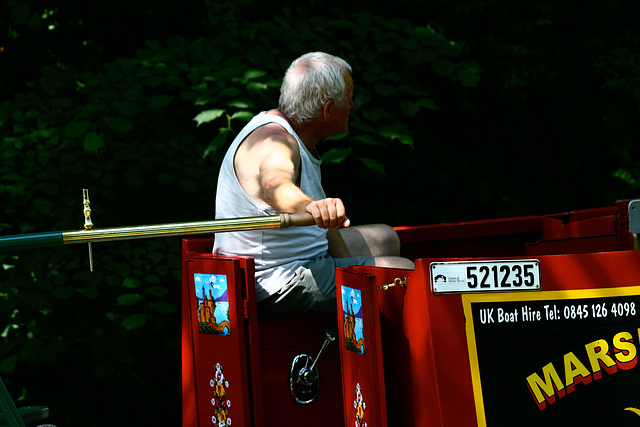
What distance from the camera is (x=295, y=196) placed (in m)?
2.82

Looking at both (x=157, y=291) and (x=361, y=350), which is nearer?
(x=361, y=350)

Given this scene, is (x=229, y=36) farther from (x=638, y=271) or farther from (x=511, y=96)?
(x=638, y=271)

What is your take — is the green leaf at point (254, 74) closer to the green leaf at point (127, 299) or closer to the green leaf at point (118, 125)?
the green leaf at point (118, 125)

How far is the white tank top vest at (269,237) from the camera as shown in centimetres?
321

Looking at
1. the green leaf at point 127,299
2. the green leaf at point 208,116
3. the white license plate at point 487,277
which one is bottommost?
the white license plate at point 487,277

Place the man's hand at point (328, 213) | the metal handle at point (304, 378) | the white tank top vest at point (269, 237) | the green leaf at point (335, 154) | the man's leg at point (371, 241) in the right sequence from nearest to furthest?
the man's hand at point (328, 213), the metal handle at point (304, 378), the white tank top vest at point (269, 237), the man's leg at point (371, 241), the green leaf at point (335, 154)

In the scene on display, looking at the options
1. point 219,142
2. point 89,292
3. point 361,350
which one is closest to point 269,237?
point 361,350

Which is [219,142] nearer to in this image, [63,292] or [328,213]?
[63,292]

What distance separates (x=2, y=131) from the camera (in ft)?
17.5

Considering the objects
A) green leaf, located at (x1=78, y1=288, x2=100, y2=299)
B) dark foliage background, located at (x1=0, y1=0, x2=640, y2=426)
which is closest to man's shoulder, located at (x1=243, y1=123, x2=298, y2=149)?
dark foliage background, located at (x1=0, y1=0, x2=640, y2=426)

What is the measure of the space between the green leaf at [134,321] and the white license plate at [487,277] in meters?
3.10

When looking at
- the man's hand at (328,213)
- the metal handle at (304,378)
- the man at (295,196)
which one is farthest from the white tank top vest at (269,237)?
the man's hand at (328,213)

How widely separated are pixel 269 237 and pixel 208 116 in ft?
6.41

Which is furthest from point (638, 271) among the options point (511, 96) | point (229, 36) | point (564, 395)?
point (511, 96)
